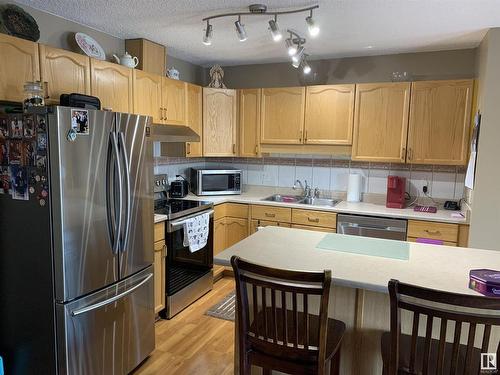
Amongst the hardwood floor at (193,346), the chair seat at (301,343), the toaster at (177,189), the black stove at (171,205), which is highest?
the toaster at (177,189)

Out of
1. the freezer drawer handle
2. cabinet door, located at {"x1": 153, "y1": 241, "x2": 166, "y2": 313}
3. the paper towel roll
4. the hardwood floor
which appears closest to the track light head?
the paper towel roll

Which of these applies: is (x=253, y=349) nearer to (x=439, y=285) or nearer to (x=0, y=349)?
(x=439, y=285)

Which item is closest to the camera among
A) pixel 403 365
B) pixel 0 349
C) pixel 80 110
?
pixel 403 365

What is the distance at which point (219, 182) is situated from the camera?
419cm

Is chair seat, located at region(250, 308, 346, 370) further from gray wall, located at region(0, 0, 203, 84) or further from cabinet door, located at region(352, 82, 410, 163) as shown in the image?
gray wall, located at region(0, 0, 203, 84)

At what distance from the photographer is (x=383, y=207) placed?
3646 millimetres

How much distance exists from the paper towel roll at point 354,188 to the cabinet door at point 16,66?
2.94 meters

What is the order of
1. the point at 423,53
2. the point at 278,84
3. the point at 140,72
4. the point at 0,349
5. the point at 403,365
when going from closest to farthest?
the point at 403,365, the point at 0,349, the point at 140,72, the point at 423,53, the point at 278,84

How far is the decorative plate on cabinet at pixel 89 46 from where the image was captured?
2801 mm

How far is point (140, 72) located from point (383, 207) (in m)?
2.59

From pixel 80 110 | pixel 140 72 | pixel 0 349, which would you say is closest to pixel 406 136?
pixel 140 72

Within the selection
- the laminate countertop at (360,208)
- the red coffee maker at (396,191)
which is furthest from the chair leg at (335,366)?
the red coffee maker at (396,191)

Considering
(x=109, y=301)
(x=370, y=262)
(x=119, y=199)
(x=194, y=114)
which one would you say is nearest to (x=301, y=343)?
(x=370, y=262)

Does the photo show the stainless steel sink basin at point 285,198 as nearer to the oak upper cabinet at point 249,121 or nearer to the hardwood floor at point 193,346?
the oak upper cabinet at point 249,121
